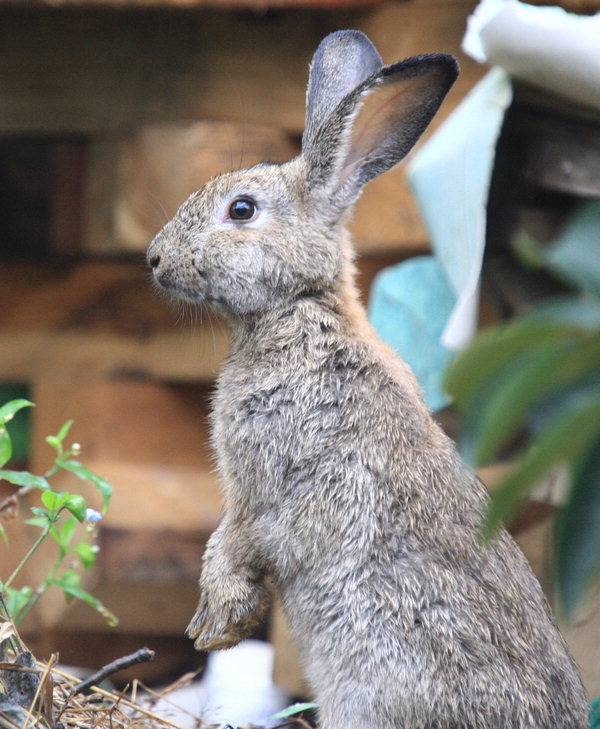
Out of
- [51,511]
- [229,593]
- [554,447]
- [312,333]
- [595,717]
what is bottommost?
[595,717]

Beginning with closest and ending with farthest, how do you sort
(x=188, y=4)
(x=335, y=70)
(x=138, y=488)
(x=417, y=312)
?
(x=335, y=70)
(x=188, y=4)
(x=417, y=312)
(x=138, y=488)

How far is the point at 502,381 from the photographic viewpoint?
39.3 inches

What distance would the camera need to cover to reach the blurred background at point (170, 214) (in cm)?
389

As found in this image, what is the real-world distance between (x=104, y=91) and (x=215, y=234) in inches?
65.8

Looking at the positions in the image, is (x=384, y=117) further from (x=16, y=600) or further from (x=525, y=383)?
(x=525, y=383)

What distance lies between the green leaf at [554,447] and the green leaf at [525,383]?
26 mm

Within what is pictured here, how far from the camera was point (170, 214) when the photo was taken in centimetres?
417

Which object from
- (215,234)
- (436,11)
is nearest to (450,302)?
(436,11)

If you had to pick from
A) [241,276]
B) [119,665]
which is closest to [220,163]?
[241,276]

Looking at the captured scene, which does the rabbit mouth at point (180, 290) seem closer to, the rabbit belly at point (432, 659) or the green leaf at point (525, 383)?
the rabbit belly at point (432, 659)

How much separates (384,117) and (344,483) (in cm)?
93

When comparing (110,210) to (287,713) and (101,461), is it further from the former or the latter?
(287,713)

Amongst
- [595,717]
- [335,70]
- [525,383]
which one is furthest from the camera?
[335,70]

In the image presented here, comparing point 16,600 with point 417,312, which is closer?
point 16,600
